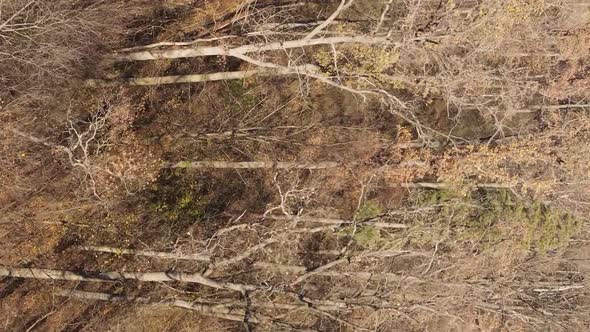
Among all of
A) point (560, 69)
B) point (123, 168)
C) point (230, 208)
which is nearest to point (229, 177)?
point (230, 208)

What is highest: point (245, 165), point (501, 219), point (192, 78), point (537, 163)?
point (192, 78)

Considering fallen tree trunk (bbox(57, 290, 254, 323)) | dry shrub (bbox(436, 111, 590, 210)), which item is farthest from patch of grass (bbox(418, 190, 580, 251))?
fallen tree trunk (bbox(57, 290, 254, 323))

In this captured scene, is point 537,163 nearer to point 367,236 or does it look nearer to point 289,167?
point 367,236

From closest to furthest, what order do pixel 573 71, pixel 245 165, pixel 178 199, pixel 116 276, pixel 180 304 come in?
pixel 116 276
pixel 180 304
pixel 178 199
pixel 245 165
pixel 573 71

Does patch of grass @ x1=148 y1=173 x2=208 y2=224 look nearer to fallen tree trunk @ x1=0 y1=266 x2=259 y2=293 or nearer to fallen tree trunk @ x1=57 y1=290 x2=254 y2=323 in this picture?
fallen tree trunk @ x1=0 y1=266 x2=259 y2=293

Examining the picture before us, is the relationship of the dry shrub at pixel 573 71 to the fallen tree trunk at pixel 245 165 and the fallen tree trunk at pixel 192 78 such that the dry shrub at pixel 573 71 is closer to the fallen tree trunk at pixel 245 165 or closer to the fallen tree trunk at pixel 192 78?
the fallen tree trunk at pixel 245 165

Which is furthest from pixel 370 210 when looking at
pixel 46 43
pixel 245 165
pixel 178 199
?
pixel 46 43

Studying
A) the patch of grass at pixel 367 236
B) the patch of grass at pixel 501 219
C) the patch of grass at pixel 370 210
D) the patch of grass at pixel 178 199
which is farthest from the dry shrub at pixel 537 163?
the patch of grass at pixel 178 199

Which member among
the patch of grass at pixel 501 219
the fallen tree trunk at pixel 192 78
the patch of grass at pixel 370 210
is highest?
the fallen tree trunk at pixel 192 78
